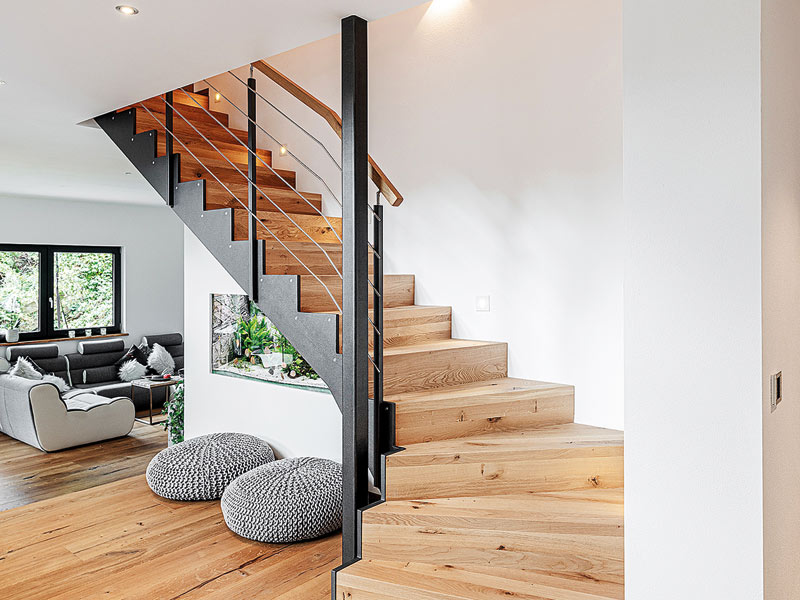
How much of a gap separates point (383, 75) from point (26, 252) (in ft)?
19.5

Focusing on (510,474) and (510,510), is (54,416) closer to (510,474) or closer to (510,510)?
(510,474)

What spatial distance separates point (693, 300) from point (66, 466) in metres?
5.51

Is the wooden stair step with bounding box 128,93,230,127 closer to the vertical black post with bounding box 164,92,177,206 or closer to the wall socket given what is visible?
the vertical black post with bounding box 164,92,177,206

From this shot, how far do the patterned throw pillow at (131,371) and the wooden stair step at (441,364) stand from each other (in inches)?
223

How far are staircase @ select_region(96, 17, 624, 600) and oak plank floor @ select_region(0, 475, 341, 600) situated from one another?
0.55 meters

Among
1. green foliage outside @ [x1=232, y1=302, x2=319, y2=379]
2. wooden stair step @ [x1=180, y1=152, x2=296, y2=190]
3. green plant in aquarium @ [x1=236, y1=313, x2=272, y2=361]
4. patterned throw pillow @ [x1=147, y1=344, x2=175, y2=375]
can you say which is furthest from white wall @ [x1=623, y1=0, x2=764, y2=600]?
Answer: patterned throw pillow @ [x1=147, y1=344, x2=175, y2=375]

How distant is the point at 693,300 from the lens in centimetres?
153

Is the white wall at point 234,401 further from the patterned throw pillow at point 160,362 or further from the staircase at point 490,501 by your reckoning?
the patterned throw pillow at point 160,362

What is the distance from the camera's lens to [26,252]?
7867 millimetres

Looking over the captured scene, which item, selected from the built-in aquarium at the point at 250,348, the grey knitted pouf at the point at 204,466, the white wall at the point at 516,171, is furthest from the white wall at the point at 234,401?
the white wall at the point at 516,171

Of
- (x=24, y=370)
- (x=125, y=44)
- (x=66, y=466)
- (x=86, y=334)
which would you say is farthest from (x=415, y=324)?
(x=86, y=334)

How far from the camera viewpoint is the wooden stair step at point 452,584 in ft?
7.25

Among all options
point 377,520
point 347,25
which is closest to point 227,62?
point 347,25

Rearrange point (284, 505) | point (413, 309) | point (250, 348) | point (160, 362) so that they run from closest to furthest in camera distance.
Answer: point (284, 505) → point (413, 309) → point (250, 348) → point (160, 362)
